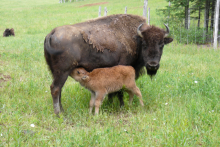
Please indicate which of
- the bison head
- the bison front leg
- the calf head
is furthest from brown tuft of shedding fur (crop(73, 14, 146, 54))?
the bison front leg

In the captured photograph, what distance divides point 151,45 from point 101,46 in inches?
50.3

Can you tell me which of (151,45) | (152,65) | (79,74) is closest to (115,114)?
(79,74)

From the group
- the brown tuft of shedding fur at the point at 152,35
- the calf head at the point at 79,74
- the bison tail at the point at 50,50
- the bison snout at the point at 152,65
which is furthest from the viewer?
the brown tuft of shedding fur at the point at 152,35

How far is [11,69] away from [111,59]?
411 cm

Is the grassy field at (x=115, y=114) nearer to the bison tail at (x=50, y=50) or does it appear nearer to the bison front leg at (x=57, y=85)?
the bison front leg at (x=57, y=85)

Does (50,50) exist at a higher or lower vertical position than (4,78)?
higher

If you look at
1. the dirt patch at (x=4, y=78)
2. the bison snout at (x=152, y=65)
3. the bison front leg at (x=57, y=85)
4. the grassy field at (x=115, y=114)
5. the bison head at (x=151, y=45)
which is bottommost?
the grassy field at (x=115, y=114)

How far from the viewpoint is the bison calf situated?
199 inches

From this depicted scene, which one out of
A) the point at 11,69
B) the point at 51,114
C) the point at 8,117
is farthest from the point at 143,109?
the point at 11,69

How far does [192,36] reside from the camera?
13969 mm

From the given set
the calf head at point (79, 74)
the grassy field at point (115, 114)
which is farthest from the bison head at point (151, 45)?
the calf head at point (79, 74)

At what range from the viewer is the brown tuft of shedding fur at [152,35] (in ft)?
18.2

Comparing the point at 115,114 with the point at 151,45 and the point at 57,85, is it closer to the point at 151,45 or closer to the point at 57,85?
the point at 57,85

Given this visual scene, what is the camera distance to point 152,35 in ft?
18.3
